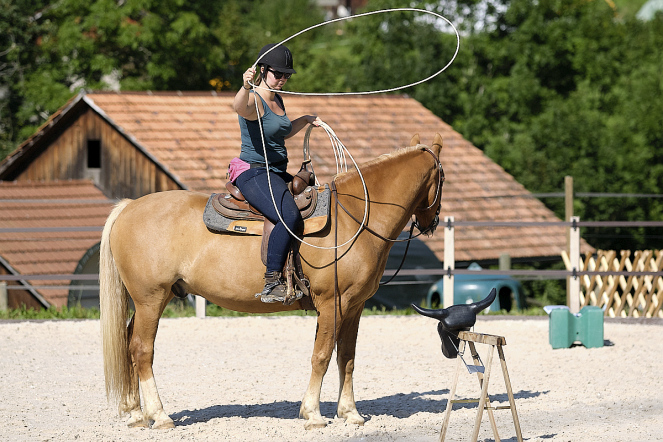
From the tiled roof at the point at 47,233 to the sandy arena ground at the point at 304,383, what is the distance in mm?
4766

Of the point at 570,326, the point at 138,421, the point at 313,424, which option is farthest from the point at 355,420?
the point at 570,326

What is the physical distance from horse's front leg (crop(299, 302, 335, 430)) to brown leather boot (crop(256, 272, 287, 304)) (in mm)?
330

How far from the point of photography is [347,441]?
5.15 meters

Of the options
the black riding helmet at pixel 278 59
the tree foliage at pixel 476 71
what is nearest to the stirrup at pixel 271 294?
the black riding helmet at pixel 278 59

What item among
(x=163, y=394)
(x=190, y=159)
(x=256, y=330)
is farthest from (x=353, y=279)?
(x=190, y=159)

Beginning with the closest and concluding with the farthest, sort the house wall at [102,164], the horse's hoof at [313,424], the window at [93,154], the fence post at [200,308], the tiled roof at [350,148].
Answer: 1. the horse's hoof at [313,424]
2. the fence post at [200,308]
3. the tiled roof at [350,148]
4. the house wall at [102,164]
5. the window at [93,154]

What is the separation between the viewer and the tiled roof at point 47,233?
14.9 m

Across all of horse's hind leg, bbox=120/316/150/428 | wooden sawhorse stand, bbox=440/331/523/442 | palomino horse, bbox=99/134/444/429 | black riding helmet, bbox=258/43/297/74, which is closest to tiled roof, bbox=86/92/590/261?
palomino horse, bbox=99/134/444/429

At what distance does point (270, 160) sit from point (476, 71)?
24136mm

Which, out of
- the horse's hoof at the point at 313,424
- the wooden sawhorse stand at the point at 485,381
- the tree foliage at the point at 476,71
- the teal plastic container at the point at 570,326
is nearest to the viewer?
the wooden sawhorse stand at the point at 485,381

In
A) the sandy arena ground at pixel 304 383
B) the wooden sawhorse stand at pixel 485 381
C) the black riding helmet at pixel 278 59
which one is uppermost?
the black riding helmet at pixel 278 59

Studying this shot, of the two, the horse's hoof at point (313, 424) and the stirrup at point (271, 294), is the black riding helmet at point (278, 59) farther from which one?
the horse's hoof at point (313, 424)

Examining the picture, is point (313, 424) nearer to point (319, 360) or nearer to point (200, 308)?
point (319, 360)

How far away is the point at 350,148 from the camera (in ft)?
57.0
